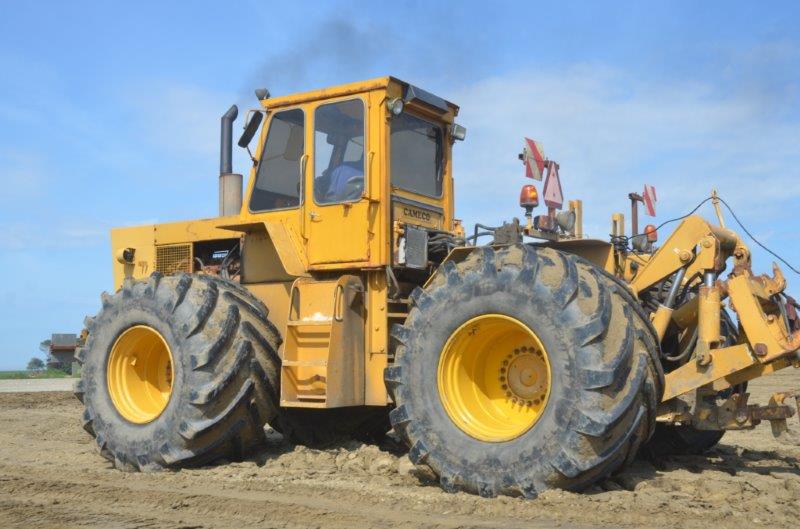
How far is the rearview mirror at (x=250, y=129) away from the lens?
8164 mm

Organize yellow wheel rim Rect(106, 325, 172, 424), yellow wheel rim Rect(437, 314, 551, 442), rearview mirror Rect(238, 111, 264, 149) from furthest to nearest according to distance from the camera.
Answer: rearview mirror Rect(238, 111, 264, 149) < yellow wheel rim Rect(106, 325, 172, 424) < yellow wheel rim Rect(437, 314, 551, 442)

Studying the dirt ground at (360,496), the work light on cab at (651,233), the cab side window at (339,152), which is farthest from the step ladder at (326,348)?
the work light on cab at (651,233)

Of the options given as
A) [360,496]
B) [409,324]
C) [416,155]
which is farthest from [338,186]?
[360,496]

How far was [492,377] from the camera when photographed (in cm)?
648

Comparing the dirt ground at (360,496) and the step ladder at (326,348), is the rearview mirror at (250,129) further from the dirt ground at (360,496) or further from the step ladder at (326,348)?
the dirt ground at (360,496)

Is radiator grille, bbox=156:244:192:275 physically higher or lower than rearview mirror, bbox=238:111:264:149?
lower

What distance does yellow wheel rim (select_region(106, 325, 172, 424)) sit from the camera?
7727 millimetres

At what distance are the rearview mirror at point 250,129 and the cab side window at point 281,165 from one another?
0.45 ft

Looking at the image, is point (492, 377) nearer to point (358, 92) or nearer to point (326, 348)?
point (326, 348)

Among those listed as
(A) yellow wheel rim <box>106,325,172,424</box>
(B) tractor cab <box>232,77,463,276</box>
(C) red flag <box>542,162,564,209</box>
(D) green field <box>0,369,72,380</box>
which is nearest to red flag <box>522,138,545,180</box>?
(C) red flag <box>542,162,564,209</box>

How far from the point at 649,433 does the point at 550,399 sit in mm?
762

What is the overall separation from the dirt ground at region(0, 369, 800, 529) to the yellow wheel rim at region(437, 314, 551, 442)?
61cm

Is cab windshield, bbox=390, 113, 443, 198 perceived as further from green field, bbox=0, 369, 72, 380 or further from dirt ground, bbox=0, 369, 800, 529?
green field, bbox=0, 369, 72, 380

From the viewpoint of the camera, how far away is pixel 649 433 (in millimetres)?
5812
